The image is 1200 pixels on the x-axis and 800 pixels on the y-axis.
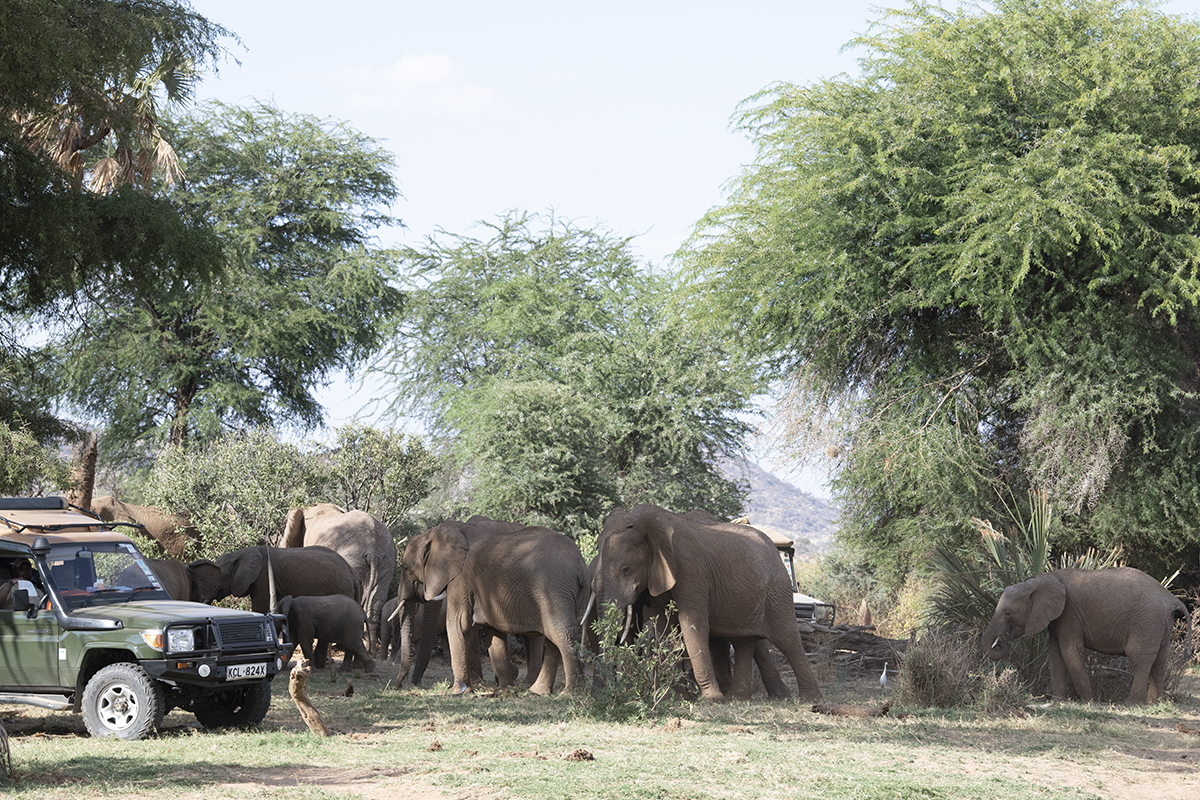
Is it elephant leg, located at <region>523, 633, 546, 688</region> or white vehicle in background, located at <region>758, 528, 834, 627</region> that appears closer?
elephant leg, located at <region>523, 633, 546, 688</region>

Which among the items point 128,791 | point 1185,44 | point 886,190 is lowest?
point 128,791

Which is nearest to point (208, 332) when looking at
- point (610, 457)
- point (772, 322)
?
point (610, 457)

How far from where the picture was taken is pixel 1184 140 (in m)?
21.8

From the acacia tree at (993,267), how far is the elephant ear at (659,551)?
974 cm

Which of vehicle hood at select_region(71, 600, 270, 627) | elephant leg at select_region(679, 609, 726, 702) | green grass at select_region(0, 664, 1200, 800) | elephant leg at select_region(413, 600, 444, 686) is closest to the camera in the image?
green grass at select_region(0, 664, 1200, 800)

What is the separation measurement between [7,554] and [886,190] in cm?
1683

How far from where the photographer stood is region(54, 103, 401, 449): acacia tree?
34000 mm

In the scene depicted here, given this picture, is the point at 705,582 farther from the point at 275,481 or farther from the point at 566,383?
the point at 566,383

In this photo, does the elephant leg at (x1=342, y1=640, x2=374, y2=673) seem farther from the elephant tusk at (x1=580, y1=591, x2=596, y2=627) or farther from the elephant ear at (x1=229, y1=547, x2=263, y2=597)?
the elephant tusk at (x1=580, y1=591, x2=596, y2=627)

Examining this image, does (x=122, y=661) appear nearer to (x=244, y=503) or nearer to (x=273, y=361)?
(x=244, y=503)

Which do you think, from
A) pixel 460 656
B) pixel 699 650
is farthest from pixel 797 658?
pixel 460 656

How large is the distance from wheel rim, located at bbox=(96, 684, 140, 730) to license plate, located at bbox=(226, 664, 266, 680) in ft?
2.57

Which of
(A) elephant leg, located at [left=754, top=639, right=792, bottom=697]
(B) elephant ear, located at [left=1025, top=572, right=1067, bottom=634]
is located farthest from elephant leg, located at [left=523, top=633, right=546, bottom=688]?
(B) elephant ear, located at [left=1025, top=572, right=1067, bottom=634]

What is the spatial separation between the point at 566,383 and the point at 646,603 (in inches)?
869
